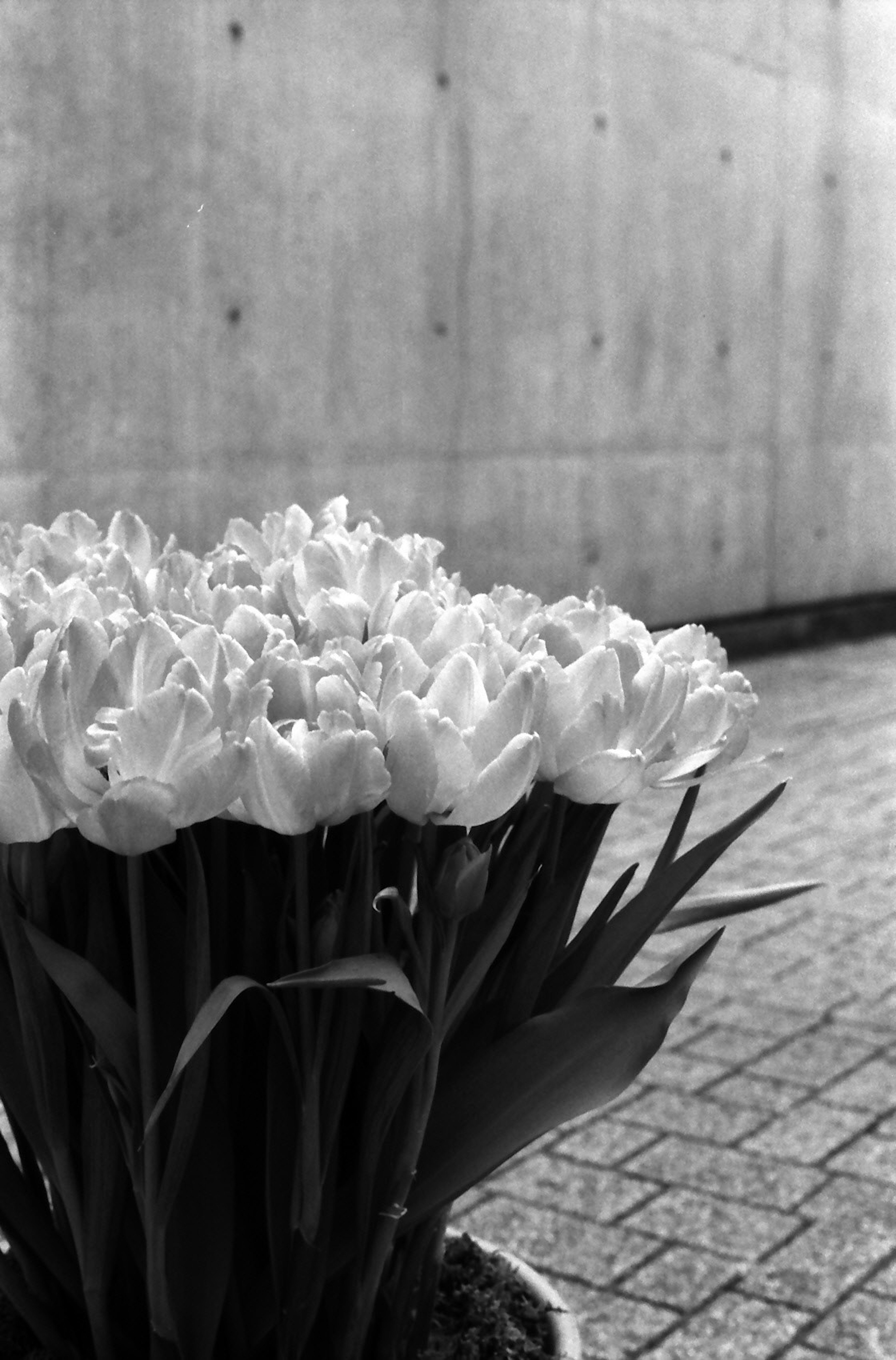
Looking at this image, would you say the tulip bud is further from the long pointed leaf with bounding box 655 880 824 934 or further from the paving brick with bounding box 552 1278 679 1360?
the paving brick with bounding box 552 1278 679 1360

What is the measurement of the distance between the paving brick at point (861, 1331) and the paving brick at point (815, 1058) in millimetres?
957

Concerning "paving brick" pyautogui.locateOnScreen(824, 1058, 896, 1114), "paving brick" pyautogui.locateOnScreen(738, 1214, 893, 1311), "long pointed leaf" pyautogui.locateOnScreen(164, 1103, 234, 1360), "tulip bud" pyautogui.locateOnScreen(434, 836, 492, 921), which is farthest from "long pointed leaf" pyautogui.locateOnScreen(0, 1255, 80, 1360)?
"paving brick" pyautogui.locateOnScreen(824, 1058, 896, 1114)

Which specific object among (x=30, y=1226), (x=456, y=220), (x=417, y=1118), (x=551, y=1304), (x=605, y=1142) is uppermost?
(x=456, y=220)

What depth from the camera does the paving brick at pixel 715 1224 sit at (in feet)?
10.6

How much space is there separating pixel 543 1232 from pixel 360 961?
2.13 meters

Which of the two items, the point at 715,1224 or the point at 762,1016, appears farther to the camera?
the point at 762,1016

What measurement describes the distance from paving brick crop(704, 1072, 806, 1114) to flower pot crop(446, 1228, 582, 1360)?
6.58 ft

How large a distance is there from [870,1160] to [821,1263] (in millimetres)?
454

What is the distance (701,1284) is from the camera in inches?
122

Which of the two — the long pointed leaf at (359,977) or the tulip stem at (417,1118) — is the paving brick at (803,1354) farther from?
the long pointed leaf at (359,977)

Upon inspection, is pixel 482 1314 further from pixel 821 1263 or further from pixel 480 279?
pixel 480 279

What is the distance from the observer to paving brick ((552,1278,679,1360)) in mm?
2863

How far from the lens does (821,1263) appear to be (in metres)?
3.16

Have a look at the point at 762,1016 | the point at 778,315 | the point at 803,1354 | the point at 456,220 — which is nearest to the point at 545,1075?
Answer: the point at 803,1354
